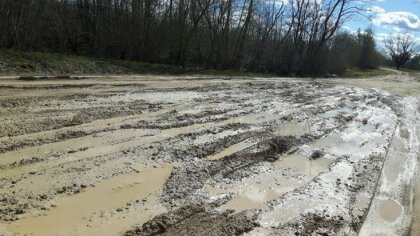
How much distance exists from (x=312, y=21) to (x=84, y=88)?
101ft

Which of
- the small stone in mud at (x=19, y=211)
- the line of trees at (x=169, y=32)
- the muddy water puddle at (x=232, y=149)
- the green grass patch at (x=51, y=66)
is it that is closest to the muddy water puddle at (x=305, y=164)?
the muddy water puddle at (x=232, y=149)

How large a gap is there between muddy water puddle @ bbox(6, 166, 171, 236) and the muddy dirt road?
0.5 inches

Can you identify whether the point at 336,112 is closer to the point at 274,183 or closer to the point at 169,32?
the point at 274,183

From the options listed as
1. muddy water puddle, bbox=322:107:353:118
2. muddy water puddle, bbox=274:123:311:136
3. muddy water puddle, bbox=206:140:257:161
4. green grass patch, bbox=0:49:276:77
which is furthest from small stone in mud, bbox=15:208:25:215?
muddy water puddle, bbox=322:107:353:118

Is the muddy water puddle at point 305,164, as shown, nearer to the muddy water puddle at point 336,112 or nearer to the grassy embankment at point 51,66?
the muddy water puddle at point 336,112

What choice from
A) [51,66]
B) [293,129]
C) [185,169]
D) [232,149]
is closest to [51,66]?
[51,66]

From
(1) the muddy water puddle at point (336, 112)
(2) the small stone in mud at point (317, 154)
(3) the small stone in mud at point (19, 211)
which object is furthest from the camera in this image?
(1) the muddy water puddle at point (336, 112)

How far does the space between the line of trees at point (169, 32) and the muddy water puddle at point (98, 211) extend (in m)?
14.7

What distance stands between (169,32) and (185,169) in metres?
20.3

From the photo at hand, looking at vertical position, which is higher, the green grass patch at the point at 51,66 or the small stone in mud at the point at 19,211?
the green grass patch at the point at 51,66

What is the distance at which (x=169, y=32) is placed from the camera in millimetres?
25438

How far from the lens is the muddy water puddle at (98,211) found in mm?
4031

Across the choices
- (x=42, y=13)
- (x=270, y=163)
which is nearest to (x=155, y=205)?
(x=270, y=163)

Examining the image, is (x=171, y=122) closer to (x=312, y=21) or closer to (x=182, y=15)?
(x=182, y=15)
